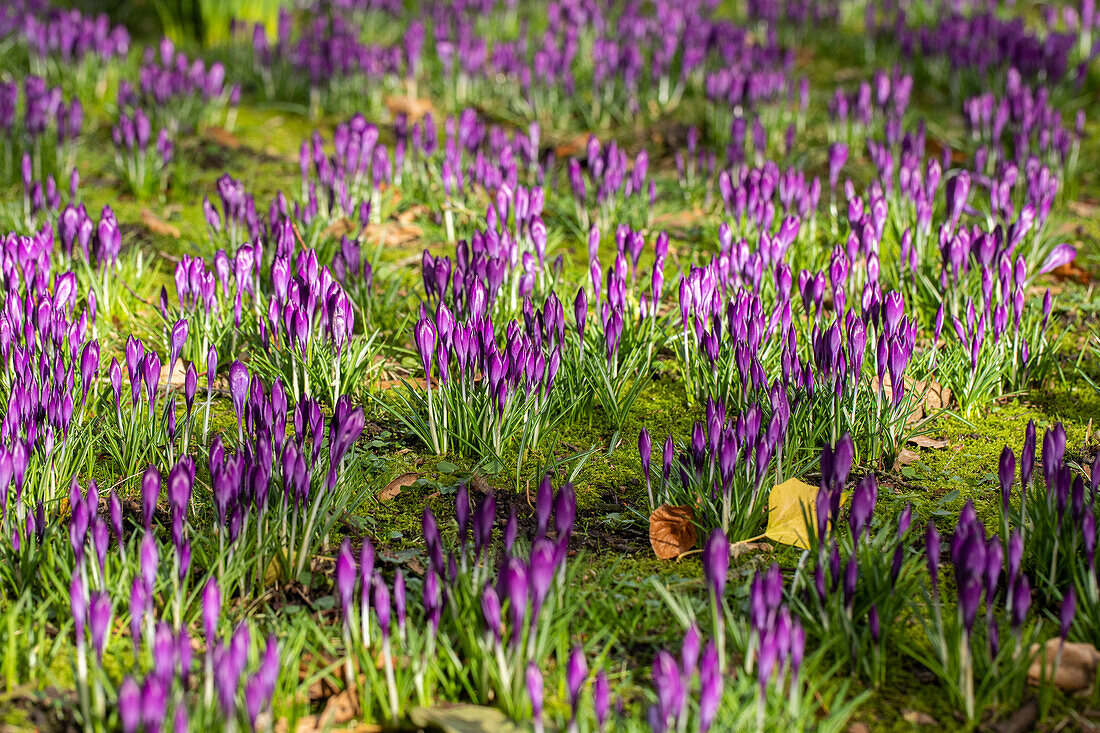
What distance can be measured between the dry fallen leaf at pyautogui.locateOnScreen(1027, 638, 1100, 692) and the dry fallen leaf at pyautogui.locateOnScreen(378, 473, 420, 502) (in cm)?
187

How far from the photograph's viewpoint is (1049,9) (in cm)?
948

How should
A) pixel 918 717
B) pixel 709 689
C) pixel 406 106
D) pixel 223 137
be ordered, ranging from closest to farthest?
pixel 709 689 → pixel 918 717 → pixel 223 137 → pixel 406 106

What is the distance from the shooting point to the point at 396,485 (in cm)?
332

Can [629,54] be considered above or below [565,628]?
above

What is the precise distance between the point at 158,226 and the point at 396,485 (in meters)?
3.05

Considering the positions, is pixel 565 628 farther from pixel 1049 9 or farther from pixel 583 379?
pixel 1049 9

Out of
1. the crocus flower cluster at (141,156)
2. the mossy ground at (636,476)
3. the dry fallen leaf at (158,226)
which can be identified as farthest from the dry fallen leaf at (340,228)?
the crocus flower cluster at (141,156)

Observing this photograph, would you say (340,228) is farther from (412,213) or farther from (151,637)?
(151,637)

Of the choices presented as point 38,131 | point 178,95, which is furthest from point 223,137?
point 38,131

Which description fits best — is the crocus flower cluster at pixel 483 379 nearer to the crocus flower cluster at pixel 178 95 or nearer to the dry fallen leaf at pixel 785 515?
the dry fallen leaf at pixel 785 515

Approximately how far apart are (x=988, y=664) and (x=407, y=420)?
6.59ft

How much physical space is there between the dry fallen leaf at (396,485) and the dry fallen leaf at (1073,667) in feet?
6.13

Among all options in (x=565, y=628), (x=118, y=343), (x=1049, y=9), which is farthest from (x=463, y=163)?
(x=1049, y=9)

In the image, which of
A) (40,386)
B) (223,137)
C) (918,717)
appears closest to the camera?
(918,717)
